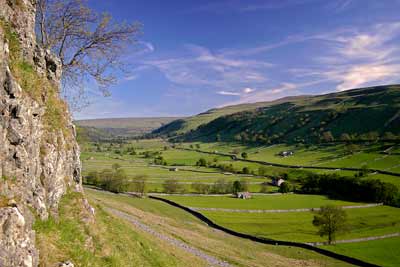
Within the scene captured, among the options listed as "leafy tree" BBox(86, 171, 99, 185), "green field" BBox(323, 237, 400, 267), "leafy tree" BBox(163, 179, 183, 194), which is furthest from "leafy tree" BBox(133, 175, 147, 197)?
"green field" BBox(323, 237, 400, 267)

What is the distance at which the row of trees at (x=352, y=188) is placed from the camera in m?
107

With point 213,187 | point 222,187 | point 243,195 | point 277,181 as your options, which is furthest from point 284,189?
point 213,187

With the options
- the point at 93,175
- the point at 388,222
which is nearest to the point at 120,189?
the point at 93,175

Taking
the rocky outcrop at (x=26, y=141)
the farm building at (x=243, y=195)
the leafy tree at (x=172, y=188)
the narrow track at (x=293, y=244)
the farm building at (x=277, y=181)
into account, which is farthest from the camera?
the farm building at (x=277, y=181)

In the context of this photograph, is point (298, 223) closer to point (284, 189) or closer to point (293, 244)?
point (293, 244)

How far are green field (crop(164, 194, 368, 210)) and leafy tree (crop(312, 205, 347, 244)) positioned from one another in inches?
1024

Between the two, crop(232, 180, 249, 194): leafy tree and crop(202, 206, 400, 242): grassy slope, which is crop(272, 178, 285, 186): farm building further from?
crop(202, 206, 400, 242): grassy slope

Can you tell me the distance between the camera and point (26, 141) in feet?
44.9

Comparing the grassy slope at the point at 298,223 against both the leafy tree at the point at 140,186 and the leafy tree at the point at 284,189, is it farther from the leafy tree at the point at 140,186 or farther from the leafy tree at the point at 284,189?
the leafy tree at the point at 140,186

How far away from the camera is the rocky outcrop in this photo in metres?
10.9

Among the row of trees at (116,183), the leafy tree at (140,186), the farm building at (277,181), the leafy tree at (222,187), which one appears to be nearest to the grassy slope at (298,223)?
the leafy tree at (140,186)

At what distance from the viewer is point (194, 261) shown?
28.5m

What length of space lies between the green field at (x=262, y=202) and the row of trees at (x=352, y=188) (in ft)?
25.2

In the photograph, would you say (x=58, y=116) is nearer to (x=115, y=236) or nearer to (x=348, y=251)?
(x=115, y=236)
